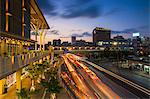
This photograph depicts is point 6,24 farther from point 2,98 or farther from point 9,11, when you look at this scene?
point 2,98

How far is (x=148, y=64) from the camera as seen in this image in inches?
2963

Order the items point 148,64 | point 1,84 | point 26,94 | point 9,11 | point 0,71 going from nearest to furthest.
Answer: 1. point 0,71
2. point 26,94
3. point 1,84
4. point 9,11
5. point 148,64

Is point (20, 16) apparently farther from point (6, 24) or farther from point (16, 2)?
point (6, 24)

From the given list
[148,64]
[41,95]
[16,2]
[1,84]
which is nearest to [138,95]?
[41,95]

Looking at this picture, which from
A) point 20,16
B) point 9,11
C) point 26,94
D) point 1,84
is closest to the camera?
point 26,94

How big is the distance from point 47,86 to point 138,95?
1733cm

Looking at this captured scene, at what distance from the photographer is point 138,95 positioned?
1629 inches

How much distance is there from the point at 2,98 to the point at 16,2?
16.9 meters

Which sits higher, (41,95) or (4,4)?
(4,4)

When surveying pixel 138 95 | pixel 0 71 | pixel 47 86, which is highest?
pixel 0 71

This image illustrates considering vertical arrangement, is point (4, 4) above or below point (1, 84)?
above

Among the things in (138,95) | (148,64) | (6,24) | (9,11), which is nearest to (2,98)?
(6,24)

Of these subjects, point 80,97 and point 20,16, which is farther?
point 20,16

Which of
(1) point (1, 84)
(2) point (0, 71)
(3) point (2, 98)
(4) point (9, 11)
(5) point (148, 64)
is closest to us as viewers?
(2) point (0, 71)
